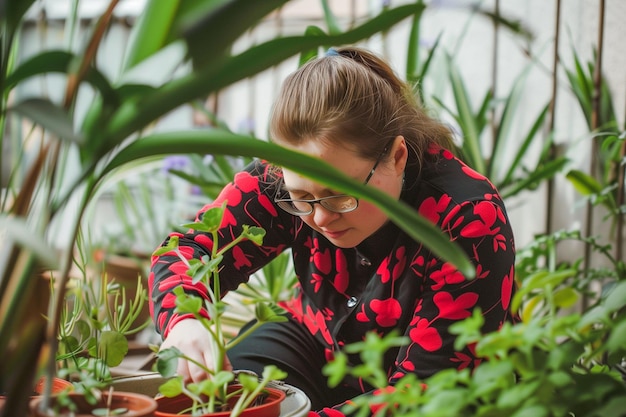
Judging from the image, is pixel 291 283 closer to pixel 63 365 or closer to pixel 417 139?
pixel 417 139

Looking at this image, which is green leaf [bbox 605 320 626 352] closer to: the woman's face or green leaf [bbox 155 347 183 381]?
green leaf [bbox 155 347 183 381]

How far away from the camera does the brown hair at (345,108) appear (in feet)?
3.54

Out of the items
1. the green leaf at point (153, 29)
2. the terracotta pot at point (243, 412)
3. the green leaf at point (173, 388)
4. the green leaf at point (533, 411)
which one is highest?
the green leaf at point (153, 29)

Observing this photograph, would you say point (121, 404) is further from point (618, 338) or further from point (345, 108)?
point (345, 108)

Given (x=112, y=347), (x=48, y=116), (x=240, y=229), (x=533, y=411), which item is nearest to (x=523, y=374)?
(x=533, y=411)

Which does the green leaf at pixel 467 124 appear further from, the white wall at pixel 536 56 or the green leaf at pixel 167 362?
the green leaf at pixel 167 362

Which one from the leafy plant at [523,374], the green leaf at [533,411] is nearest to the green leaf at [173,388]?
the leafy plant at [523,374]

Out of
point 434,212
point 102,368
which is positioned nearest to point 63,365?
point 102,368

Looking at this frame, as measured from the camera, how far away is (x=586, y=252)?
188 cm

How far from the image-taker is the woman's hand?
32.5 inches

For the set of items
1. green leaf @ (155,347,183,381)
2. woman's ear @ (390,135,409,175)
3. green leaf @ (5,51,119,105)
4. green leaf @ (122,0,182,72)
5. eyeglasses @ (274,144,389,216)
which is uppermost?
green leaf @ (122,0,182,72)

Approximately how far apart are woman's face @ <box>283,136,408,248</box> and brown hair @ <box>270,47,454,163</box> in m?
0.02

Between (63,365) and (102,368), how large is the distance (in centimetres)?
27

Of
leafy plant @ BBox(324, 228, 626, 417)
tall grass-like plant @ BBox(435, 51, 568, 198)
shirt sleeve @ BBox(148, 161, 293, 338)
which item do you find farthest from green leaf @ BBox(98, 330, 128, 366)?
tall grass-like plant @ BBox(435, 51, 568, 198)
